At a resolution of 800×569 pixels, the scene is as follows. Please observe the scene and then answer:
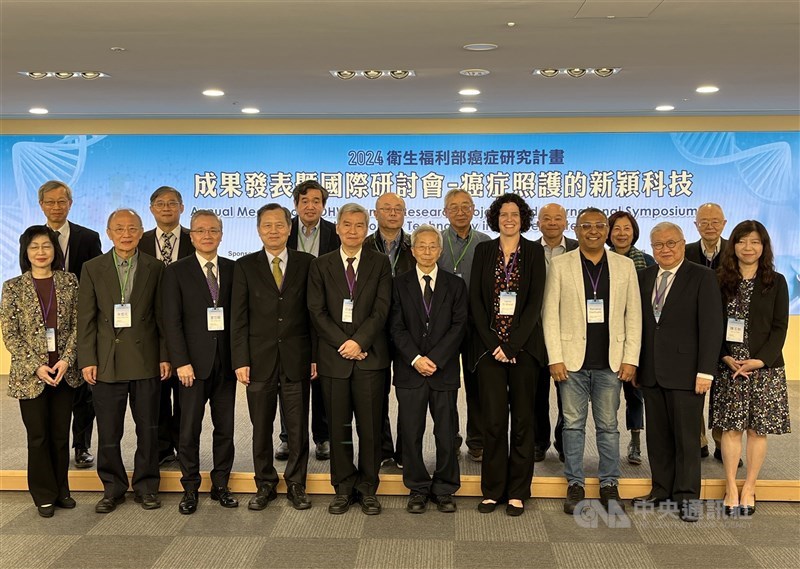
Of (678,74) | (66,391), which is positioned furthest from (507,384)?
(678,74)

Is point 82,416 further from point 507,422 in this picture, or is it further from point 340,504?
point 507,422

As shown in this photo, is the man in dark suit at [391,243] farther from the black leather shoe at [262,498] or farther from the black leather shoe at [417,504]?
the black leather shoe at [262,498]

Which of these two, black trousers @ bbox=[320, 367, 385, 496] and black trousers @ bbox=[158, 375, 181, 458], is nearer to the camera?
black trousers @ bbox=[320, 367, 385, 496]

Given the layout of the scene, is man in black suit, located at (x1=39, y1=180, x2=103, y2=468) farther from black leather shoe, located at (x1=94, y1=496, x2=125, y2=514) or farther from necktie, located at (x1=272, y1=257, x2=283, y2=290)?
necktie, located at (x1=272, y1=257, x2=283, y2=290)

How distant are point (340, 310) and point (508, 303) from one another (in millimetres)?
935

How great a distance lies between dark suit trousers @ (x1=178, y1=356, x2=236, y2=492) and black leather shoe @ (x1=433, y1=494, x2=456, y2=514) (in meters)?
1.25

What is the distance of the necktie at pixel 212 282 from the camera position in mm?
4664

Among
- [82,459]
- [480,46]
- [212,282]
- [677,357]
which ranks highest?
[480,46]

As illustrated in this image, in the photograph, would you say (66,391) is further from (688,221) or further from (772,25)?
(688,221)

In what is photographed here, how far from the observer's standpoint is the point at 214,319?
464cm

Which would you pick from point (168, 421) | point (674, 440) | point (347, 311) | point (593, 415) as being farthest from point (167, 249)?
point (674, 440)

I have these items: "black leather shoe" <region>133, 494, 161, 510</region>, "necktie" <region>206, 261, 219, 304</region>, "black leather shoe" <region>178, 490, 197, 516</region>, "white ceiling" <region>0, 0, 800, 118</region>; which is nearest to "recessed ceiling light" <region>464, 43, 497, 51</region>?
"white ceiling" <region>0, 0, 800, 118</region>

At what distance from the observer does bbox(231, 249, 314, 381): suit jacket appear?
4625 millimetres

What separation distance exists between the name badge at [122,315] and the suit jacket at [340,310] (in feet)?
3.36
